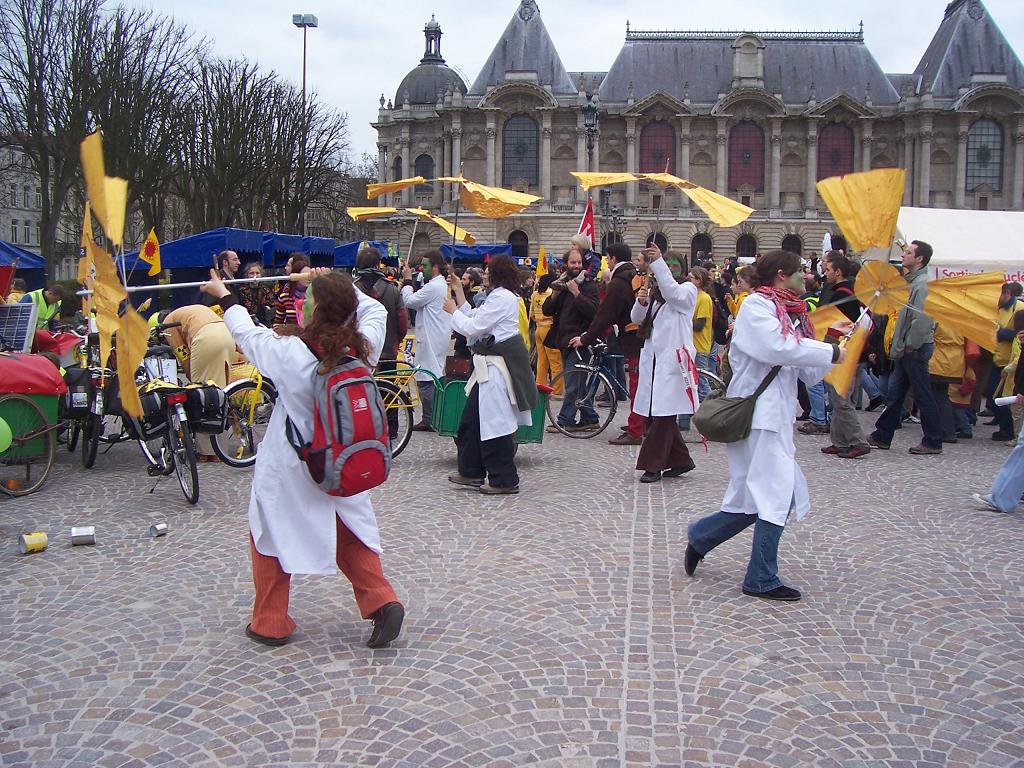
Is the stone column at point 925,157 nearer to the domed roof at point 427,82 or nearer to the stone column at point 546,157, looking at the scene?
the stone column at point 546,157

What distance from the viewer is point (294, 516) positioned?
4.36 meters

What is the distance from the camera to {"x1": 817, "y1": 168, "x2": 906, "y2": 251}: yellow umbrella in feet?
15.9

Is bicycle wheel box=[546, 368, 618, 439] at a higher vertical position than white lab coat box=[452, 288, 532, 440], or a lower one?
lower

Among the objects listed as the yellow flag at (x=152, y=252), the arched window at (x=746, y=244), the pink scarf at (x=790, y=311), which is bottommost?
the pink scarf at (x=790, y=311)

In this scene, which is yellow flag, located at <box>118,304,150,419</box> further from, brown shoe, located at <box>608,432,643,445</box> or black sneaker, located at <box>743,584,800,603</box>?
brown shoe, located at <box>608,432,643,445</box>

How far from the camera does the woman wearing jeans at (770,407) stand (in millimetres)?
5055

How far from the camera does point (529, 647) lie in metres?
4.50

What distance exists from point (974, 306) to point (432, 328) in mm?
6572

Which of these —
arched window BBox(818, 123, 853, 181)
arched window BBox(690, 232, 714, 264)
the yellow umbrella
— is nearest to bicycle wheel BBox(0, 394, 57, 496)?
the yellow umbrella

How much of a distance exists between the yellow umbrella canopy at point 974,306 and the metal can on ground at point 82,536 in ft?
16.2

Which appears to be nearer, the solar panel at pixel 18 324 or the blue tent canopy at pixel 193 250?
the solar panel at pixel 18 324

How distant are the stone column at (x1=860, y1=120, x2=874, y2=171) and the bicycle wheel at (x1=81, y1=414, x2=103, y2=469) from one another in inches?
2898

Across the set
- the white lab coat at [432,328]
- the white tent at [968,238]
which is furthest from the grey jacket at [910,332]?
the white lab coat at [432,328]

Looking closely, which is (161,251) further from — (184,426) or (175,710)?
(175,710)
